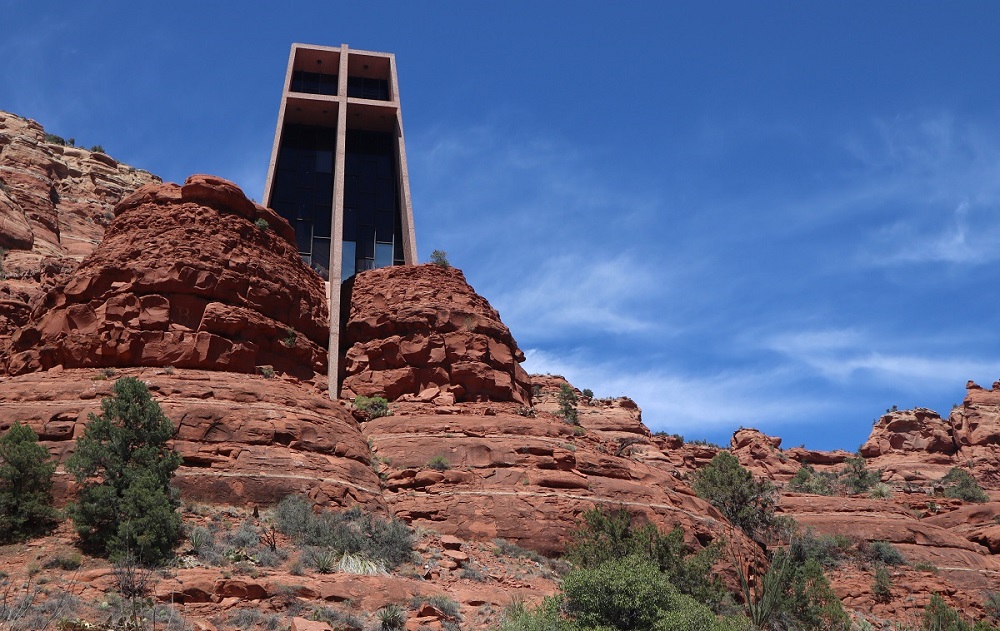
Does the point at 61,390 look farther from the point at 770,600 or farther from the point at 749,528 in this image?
the point at 749,528

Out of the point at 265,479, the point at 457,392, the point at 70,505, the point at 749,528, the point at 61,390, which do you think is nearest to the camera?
the point at 70,505

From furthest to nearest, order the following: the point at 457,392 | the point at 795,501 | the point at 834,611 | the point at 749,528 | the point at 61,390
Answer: the point at 795,501 → the point at 749,528 → the point at 457,392 → the point at 834,611 → the point at 61,390

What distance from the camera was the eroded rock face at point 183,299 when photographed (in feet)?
91.6

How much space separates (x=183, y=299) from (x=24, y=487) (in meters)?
9.48

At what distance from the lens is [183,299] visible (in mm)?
28938

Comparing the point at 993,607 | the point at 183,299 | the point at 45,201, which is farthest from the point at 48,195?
the point at 993,607

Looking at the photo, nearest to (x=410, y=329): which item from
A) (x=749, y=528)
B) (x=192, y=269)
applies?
(x=192, y=269)

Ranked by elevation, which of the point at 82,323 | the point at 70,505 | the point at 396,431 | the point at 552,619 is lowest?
the point at 552,619

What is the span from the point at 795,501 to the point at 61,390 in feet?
94.6

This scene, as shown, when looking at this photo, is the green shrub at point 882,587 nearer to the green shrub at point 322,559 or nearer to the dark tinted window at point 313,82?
the green shrub at point 322,559

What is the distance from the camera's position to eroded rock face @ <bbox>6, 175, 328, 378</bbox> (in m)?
27.9

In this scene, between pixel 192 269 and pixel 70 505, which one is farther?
pixel 192 269

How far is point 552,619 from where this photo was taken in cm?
1798

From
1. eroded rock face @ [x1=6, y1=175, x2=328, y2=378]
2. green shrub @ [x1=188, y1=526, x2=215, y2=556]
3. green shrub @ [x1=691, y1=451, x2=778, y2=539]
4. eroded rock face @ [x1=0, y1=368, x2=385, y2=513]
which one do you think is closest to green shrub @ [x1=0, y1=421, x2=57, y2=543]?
eroded rock face @ [x1=0, y1=368, x2=385, y2=513]
